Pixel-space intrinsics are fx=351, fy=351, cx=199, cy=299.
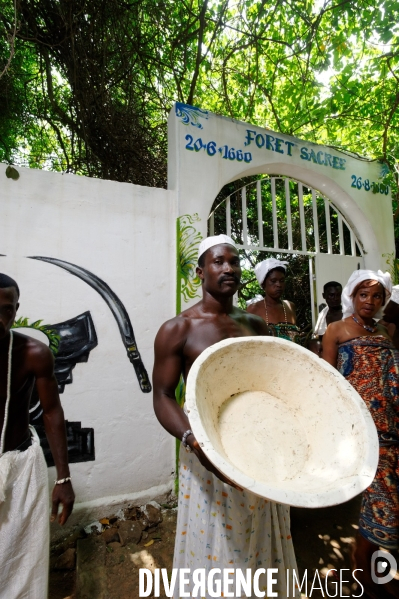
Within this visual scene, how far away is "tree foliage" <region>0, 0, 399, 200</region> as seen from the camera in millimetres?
3725

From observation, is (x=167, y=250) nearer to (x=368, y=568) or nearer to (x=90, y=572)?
(x=90, y=572)

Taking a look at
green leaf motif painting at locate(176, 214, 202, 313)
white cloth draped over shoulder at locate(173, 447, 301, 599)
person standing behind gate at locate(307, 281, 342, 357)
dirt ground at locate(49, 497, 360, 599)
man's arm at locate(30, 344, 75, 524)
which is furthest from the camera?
person standing behind gate at locate(307, 281, 342, 357)

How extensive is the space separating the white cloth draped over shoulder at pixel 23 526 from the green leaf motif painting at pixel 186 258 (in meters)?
1.77

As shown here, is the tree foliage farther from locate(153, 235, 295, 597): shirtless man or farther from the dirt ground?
the dirt ground

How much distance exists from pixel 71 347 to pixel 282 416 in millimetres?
1805

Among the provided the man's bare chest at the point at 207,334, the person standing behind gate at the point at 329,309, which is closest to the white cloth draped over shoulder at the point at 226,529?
the man's bare chest at the point at 207,334

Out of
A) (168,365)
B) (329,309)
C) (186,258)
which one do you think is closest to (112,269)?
(186,258)

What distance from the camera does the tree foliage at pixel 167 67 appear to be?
372cm

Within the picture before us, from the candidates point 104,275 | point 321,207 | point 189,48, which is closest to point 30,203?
point 104,275

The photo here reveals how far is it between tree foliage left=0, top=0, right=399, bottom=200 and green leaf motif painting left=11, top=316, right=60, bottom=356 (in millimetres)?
2549

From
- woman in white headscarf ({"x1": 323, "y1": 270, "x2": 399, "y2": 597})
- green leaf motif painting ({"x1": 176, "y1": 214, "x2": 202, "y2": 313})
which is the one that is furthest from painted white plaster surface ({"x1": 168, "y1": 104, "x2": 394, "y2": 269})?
woman in white headscarf ({"x1": 323, "y1": 270, "x2": 399, "y2": 597})

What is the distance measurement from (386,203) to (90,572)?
493cm

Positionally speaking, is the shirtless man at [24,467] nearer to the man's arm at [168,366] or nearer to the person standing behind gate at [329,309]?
the man's arm at [168,366]

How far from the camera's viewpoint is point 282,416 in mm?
1390
